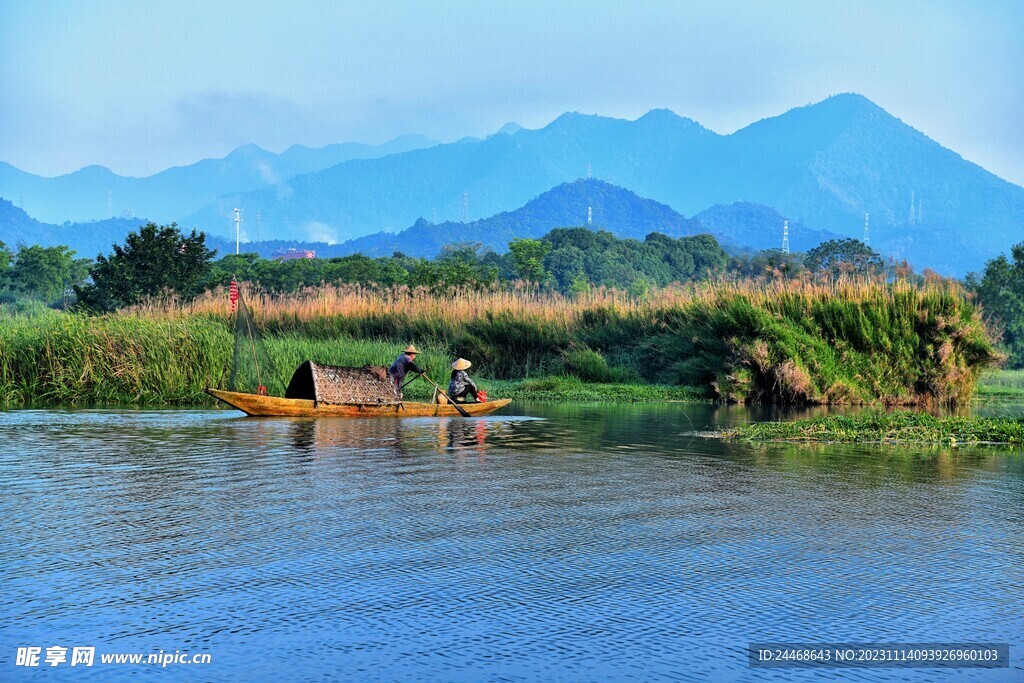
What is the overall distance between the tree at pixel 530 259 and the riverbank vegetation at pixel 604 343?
67240 millimetres

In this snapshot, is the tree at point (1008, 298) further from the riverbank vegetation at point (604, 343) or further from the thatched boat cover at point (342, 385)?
the thatched boat cover at point (342, 385)

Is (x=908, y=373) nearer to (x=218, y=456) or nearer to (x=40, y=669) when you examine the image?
(x=218, y=456)

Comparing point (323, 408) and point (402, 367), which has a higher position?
point (402, 367)

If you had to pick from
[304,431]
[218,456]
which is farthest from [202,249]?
[218,456]

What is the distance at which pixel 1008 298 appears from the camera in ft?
161

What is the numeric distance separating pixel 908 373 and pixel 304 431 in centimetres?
1353

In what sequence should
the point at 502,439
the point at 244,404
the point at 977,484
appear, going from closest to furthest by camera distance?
the point at 977,484, the point at 502,439, the point at 244,404

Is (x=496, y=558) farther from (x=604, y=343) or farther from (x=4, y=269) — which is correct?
(x=4, y=269)

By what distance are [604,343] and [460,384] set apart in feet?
34.2

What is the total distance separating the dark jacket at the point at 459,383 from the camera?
19594 millimetres

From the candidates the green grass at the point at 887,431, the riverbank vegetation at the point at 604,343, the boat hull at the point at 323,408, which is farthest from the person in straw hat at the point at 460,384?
the green grass at the point at 887,431

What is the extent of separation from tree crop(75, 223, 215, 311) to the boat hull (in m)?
23.3

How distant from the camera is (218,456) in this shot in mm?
12930

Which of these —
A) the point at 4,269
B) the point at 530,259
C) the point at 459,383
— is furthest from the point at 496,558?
the point at 530,259
